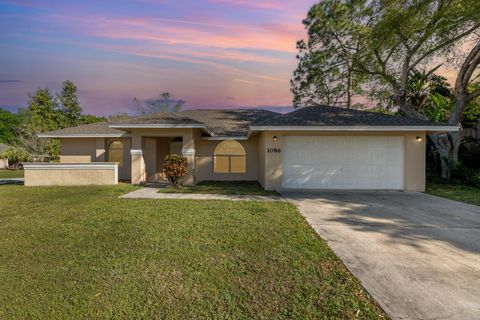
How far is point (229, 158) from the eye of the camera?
1634 centimetres

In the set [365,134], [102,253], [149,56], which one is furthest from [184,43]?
[102,253]

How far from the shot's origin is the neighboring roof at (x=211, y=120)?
1289 centimetres

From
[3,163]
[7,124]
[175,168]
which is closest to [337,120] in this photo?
[175,168]

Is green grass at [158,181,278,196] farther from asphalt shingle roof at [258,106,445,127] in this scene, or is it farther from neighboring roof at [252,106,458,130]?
asphalt shingle roof at [258,106,445,127]

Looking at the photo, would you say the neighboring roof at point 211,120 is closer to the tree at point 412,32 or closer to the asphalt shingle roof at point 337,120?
the asphalt shingle roof at point 337,120

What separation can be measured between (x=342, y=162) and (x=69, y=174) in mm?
13283

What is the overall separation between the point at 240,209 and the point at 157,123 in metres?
7.24

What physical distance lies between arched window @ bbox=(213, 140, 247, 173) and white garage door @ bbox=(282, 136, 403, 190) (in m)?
4.55

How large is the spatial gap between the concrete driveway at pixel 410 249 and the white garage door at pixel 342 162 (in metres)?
2.81

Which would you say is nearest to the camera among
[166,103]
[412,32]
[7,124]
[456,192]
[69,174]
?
[456,192]

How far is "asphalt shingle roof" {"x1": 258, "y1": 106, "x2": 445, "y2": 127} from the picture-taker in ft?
38.0

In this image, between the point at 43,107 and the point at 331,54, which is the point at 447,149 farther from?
the point at 43,107

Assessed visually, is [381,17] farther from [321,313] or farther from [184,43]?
[321,313]

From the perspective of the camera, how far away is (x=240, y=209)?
7.81 m
